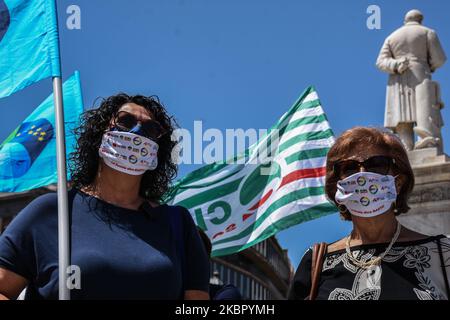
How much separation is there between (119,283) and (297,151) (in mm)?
7085

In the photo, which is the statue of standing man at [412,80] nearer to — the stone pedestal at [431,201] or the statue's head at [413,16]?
the statue's head at [413,16]

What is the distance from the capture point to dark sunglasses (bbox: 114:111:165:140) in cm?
467

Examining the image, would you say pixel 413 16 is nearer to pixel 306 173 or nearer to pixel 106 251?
pixel 306 173

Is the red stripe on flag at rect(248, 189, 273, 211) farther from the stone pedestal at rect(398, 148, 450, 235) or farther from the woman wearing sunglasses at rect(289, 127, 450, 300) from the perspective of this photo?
the woman wearing sunglasses at rect(289, 127, 450, 300)

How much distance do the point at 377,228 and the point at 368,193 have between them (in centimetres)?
19

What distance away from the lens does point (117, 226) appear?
4383mm

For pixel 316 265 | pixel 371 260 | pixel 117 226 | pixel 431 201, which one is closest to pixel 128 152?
pixel 117 226

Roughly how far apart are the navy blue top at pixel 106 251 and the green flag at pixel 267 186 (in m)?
5.97

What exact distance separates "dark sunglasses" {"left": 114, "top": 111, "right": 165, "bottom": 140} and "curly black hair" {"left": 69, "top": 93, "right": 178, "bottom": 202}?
0.05 meters

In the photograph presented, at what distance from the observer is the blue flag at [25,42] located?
6.95m

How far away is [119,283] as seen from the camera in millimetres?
4129

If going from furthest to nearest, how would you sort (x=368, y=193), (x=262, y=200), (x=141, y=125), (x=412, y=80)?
(x=412, y=80), (x=262, y=200), (x=141, y=125), (x=368, y=193)

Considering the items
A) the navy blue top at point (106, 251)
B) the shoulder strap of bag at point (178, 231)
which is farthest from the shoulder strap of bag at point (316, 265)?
the shoulder strap of bag at point (178, 231)
